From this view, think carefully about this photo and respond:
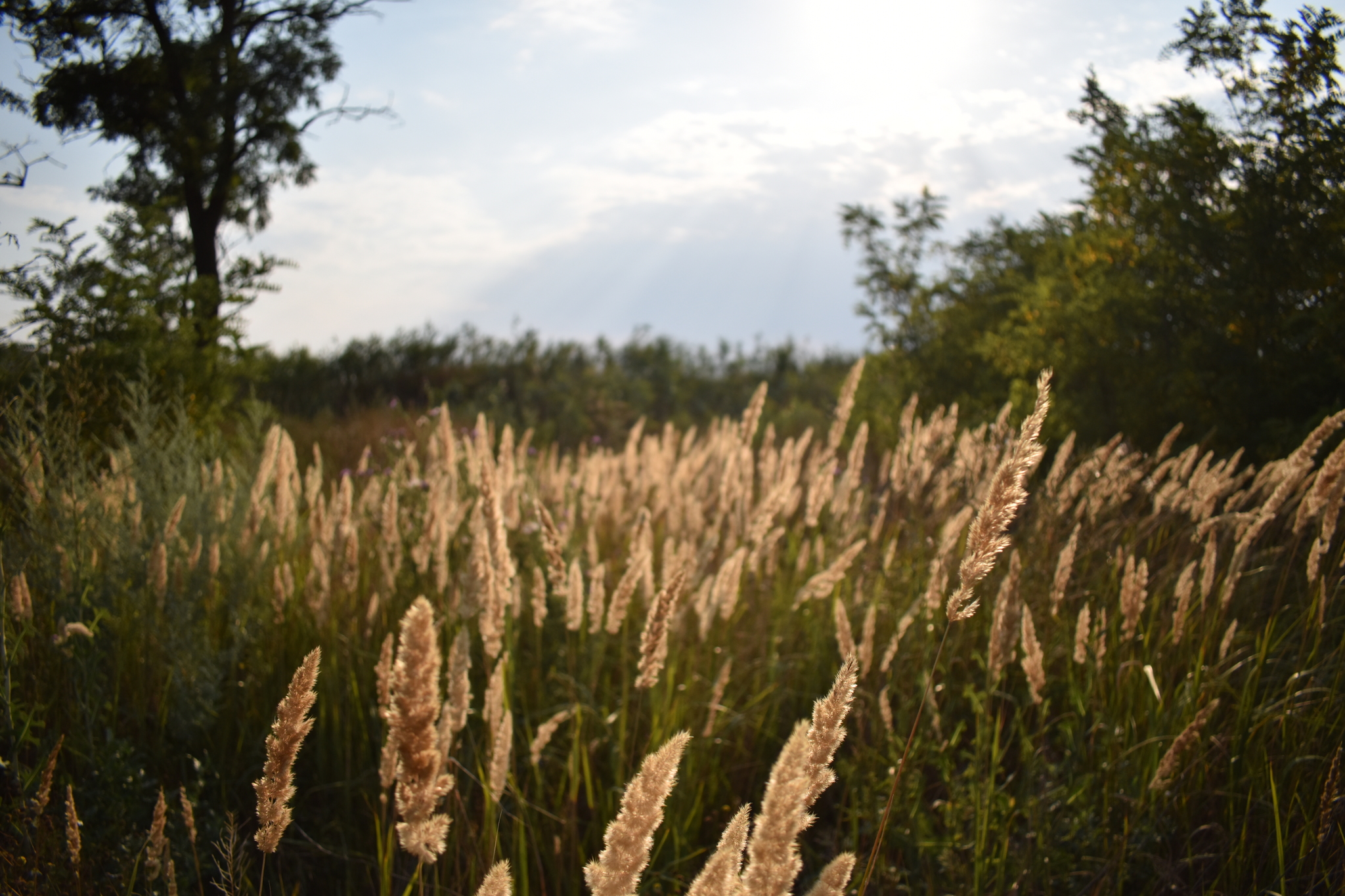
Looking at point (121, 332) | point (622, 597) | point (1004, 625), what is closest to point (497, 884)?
point (622, 597)

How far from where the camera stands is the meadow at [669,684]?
1.88 m

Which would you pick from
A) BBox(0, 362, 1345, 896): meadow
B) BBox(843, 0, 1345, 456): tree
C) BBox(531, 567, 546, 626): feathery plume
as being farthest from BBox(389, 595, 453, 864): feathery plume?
BBox(843, 0, 1345, 456): tree

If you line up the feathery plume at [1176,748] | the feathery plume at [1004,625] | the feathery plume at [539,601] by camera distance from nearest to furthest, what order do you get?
the feathery plume at [1176,748]
the feathery plume at [1004,625]
the feathery plume at [539,601]

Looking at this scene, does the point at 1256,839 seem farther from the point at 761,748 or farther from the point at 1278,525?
the point at 1278,525

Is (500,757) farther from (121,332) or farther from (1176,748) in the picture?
(121,332)

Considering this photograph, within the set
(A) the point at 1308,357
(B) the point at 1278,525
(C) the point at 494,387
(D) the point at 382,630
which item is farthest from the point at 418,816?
(C) the point at 494,387

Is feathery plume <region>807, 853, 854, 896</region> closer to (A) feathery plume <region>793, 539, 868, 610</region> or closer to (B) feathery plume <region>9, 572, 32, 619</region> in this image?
(A) feathery plume <region>793, 539, 868, 610</region>

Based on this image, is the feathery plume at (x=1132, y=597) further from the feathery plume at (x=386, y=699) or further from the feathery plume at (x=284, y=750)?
the feathery plume at (x=284, y=750)

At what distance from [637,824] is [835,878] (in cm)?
22

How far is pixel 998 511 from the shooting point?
100 centimetres

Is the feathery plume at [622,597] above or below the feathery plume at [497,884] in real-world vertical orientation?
above

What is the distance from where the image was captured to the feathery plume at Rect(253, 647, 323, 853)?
904 millimetres

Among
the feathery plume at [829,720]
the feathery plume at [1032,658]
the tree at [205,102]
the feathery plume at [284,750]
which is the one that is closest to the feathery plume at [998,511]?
the feathery plume at [829,720]

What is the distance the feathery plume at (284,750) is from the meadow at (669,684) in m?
0.02
